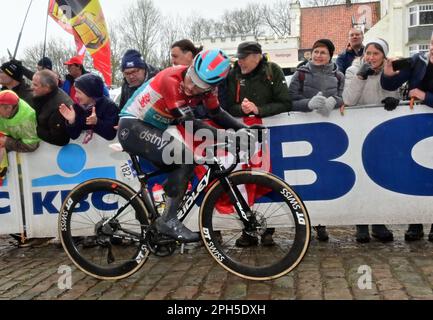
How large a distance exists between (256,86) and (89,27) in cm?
701

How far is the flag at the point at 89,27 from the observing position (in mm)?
10789

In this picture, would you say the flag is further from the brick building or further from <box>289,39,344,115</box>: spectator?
the brick building

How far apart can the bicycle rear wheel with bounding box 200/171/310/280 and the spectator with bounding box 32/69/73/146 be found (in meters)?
2.40

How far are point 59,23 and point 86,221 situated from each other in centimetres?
783

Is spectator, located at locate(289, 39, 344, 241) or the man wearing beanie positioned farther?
the man wearing beanie

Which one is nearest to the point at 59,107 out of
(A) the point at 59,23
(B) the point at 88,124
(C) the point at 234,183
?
(B) the point at 88,124

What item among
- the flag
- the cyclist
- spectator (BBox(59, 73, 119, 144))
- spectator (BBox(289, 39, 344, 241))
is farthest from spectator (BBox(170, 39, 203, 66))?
the flag

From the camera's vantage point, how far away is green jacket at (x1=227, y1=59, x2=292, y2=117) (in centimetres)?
512

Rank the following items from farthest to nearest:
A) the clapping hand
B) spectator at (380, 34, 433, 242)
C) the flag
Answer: the flag, the clapping hand, spectator at (380, 34, 433, 242)

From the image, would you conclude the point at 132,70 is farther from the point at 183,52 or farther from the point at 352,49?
the point at 352,49

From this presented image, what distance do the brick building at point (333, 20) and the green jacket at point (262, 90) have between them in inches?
1816

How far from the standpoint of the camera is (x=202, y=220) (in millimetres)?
3871

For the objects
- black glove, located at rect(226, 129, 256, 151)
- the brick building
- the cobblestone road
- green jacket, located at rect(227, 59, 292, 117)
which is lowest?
the cobblestone road

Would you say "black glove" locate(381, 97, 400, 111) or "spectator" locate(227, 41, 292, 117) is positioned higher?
"spectator" locate(227, 41, 292, 117)
